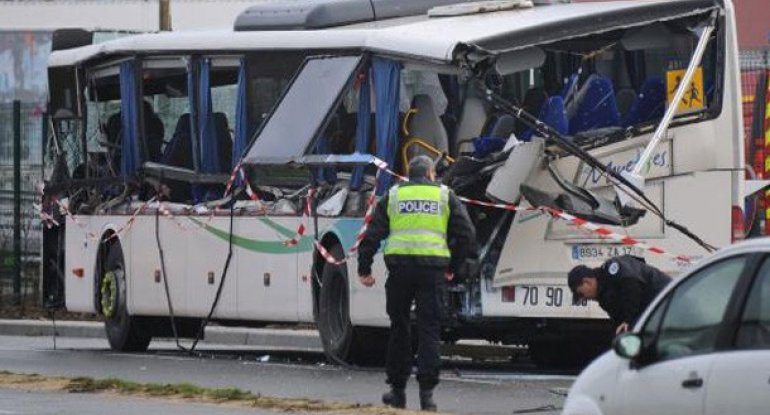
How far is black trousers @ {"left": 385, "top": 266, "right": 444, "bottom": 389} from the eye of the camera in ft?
49.3

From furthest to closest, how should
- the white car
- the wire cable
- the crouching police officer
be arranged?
the wire cable
the crouching police officer
the white car

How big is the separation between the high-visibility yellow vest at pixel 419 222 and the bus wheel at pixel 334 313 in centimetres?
396

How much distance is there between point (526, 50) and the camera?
18.8m

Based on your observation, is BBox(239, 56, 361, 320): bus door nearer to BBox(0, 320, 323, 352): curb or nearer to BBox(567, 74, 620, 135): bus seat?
BBox(567, 74, 620, 135): bus seat

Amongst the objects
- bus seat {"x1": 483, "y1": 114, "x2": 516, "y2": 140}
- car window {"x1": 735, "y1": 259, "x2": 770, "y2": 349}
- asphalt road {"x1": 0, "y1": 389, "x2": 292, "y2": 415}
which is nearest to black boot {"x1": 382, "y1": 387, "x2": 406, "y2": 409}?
asphalt road {"x1": 0, "y1": 389, "x2": 292, "y2": 415}

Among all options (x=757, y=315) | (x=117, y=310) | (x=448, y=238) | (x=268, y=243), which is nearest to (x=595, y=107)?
(x=268, y=243)

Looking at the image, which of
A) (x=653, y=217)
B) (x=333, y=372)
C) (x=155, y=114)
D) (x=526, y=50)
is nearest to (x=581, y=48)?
(x=526, y=50)

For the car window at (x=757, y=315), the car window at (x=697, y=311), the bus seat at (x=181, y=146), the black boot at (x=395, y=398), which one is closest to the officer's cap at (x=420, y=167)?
the black boot at (x=395, y=398)

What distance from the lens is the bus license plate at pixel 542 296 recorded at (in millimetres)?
17906

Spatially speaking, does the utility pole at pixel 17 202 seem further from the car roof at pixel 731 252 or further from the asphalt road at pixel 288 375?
the car roof at pixel 731 252

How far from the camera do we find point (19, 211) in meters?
30.6

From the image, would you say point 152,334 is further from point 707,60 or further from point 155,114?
point 707,60

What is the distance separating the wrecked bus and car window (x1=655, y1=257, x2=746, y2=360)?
21.2ft

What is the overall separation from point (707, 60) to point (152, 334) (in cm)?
682
